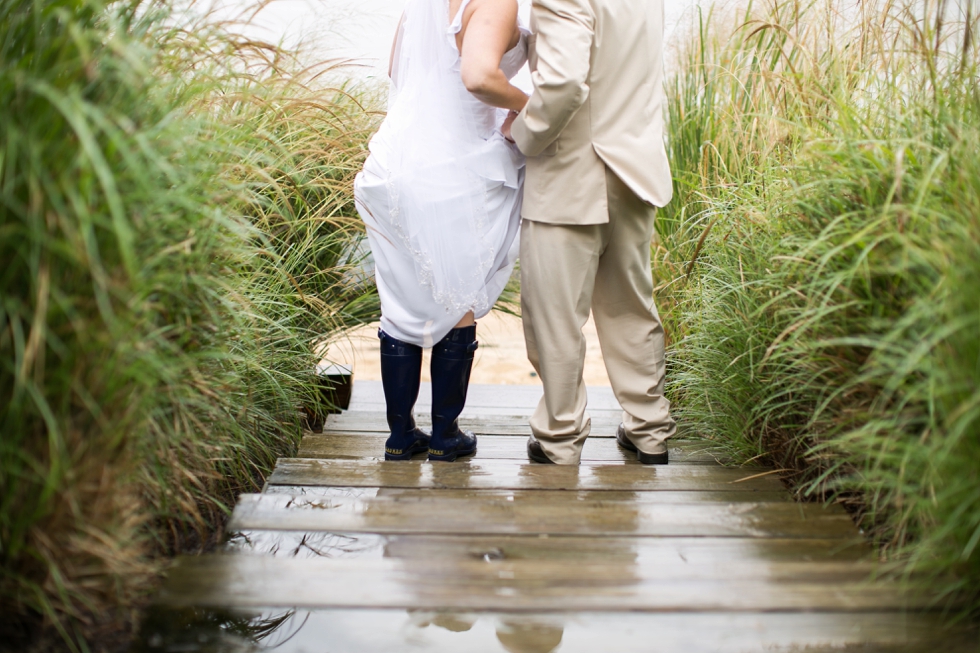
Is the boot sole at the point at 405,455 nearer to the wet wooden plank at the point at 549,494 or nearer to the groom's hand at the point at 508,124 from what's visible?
the wet wooden plank at the point at 549,494

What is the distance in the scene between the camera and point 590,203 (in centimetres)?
212

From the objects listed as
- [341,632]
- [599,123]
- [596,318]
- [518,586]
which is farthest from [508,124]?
[341,632]

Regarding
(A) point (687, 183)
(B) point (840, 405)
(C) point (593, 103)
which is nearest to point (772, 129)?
(A) point (687, 183)

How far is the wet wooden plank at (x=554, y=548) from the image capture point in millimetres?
1477

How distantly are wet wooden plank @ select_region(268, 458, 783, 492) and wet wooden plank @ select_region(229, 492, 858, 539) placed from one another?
144 mm

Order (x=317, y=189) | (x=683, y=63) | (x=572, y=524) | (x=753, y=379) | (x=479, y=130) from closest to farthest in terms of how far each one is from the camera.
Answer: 1. (x=572, y=524)
2. (x=753, y=379)
3. (x=479, y=130)
4. (x=317, y=189)
5. (x=683, y=63)

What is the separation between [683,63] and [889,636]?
8.80 ft

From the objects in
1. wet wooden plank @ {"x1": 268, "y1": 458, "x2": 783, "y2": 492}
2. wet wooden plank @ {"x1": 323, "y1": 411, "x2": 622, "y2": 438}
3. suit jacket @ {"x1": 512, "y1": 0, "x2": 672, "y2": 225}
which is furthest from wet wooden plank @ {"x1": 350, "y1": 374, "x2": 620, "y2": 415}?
suit jacket @ {"x1": 512, "y1": 0, "x2": 672, "y2": 225}

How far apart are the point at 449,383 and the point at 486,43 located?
90 cm

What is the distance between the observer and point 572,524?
161cm

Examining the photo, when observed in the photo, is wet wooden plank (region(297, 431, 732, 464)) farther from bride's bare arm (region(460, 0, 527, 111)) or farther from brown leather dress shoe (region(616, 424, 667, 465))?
bride's bare arm (region(460, 0, 527, 111))

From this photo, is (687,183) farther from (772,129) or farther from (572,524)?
(572,524)

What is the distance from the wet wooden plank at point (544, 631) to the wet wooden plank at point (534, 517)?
0.28 metres

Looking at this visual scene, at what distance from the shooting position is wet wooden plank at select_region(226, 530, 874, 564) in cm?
148
